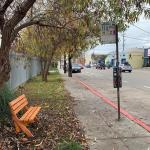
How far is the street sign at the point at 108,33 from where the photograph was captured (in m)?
12.1

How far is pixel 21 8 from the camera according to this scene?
986cm

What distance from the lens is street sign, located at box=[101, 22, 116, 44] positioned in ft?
39.7

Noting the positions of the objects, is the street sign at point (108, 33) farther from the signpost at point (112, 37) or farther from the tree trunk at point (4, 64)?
the tree trunk at point (4, 64)

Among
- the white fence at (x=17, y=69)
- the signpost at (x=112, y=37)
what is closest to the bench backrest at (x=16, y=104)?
the signpost at (x=112, y=37)

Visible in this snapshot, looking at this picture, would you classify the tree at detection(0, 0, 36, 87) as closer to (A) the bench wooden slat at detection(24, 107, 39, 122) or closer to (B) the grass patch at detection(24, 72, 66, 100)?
(A) the bench wooden slat at detection(24, 107, 39, 122)

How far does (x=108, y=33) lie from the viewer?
12.2 metres

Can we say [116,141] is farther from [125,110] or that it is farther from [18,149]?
[125,110]

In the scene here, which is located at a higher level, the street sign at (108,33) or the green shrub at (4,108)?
the street sign at (108,33)

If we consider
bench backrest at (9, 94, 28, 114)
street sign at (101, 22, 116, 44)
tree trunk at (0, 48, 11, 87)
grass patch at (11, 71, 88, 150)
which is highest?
street sign at (101, 22, 116, 44)

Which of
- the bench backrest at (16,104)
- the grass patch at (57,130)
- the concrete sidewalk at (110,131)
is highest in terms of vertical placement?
the bench backrest at (16,104)

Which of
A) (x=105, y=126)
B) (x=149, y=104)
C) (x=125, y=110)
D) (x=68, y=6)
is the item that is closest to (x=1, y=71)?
(x=68, y=6)

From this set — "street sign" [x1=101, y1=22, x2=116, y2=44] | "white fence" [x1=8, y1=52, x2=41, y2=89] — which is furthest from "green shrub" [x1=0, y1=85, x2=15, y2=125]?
"white fence" [x1=8, y1=52, x2=41, y2=89]

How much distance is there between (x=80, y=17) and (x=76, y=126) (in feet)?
9.64

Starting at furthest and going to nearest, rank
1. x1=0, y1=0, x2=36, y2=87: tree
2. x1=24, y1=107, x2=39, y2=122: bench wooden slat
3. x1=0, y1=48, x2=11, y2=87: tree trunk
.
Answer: x1=0, y1=48, x2=11, y2=87: tree trunk, x1=0, y1=0, x2=36, y2=87: tree, x1=24, y1=107, x2=39, y2=122: bench wooden slat
